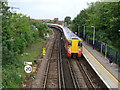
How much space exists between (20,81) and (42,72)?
4.28m

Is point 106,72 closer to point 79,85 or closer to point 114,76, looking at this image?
point 114,76

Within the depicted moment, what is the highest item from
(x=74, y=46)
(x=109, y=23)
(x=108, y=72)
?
(x=109, y=23)

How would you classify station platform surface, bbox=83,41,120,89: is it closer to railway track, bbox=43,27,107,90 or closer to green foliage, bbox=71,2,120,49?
railway track, bbox=43,27,107,90

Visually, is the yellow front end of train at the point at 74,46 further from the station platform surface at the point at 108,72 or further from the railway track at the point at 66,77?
the station platform surface at the point at 108,72

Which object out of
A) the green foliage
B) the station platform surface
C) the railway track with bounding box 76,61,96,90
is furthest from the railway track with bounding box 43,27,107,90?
the green foliage

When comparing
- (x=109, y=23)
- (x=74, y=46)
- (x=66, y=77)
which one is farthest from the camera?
(x=109, y=23)

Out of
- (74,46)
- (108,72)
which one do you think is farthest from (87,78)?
(74,46)

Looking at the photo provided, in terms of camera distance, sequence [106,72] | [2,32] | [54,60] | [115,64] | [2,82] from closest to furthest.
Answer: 1. [2,82]
2. [2,32]
3. [106,72]
4. [115,64]
5. [54,60]

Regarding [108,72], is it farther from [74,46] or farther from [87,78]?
[74,46]

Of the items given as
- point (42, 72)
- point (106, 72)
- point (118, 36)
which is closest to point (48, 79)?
point (42, 72)

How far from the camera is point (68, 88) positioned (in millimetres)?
15742

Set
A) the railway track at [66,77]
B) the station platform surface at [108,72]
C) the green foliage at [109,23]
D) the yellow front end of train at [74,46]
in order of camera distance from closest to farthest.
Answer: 1. the station platform surface at [108,72]
2. the railway track at [66,77]
3. the green foliage at [109,23]
4. the yellow front end of train at [74,46]


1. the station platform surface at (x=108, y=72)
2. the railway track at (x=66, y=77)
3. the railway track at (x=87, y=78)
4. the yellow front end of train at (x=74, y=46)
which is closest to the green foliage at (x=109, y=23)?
the yellow front end of train at (x=74, y=46)

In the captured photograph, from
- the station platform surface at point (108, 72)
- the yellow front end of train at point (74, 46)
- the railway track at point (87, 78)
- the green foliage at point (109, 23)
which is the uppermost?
the green foliage at point (109, 23)
